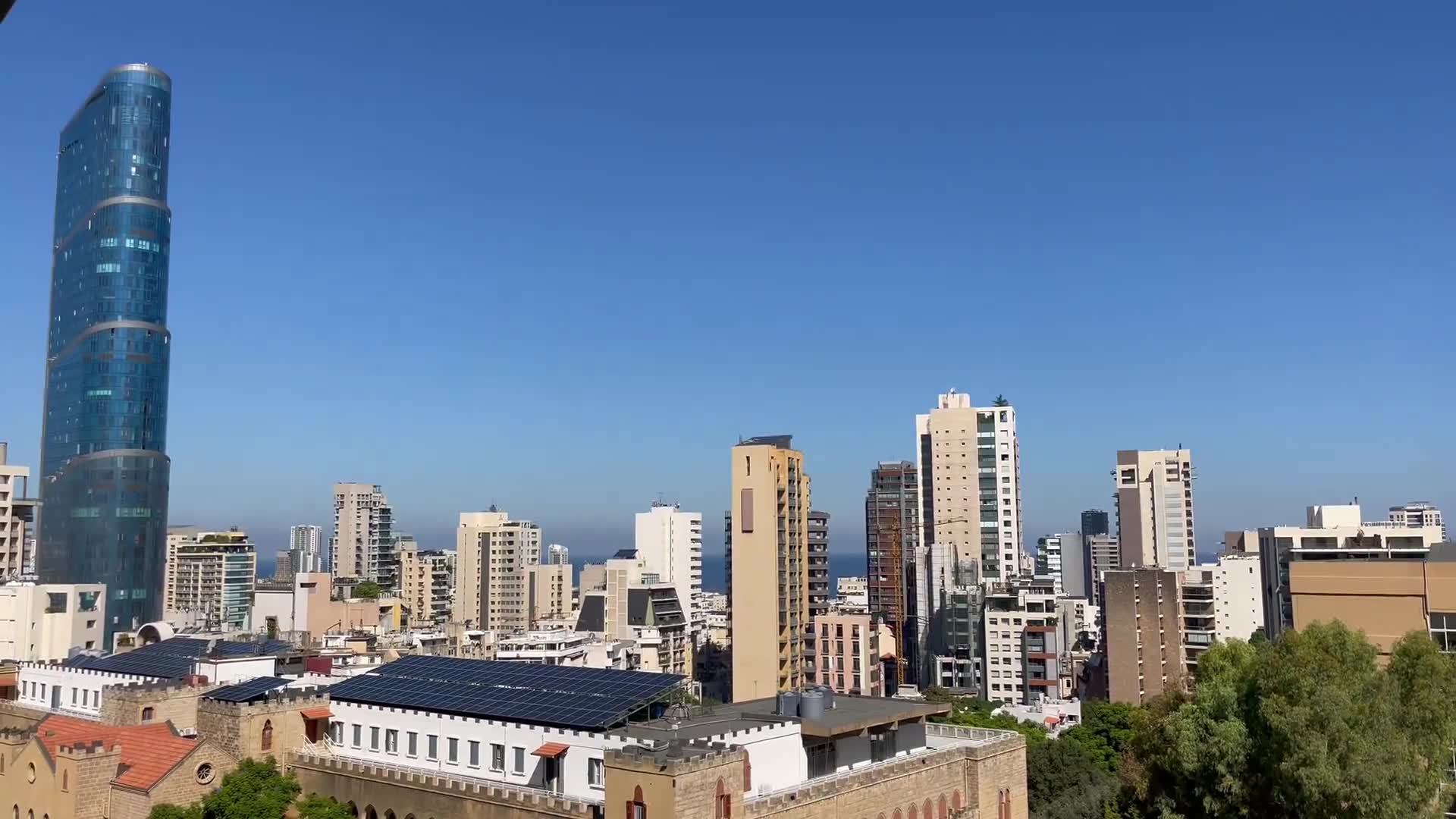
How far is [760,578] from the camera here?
103 meters

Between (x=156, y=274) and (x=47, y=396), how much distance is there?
21403 mm

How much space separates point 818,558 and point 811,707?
90.0 metres

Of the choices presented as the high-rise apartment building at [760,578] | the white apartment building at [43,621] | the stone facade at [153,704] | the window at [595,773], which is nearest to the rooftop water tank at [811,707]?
the window at [595,773]

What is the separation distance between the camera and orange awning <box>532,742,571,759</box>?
39.6 meters

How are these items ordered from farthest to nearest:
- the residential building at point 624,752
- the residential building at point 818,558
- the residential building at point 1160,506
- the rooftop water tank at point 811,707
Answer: the residential building at point 1160,506, the residential building at point 818,558, the rooftop water tank at point 811,707, the residential building at point 624,752

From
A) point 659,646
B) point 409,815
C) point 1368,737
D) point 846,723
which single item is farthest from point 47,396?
point 1368,737

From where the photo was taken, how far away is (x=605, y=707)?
134 ft

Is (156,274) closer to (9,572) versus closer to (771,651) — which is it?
(9,572)

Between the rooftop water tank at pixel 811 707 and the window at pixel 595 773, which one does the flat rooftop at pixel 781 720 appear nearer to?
the rooftop water tank at pixel 811 707

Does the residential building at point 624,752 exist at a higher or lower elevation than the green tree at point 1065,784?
higher

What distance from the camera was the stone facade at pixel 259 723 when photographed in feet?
148

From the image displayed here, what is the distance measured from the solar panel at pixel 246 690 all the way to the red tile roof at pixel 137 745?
7.51 feet

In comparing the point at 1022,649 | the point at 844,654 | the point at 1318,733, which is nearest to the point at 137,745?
the point at 1318,733

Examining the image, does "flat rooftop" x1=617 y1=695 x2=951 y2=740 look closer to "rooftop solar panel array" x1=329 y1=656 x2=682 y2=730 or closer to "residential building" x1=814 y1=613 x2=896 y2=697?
"rooftop solar panel array" x1=329 y1=656 x2=682 y2=730
